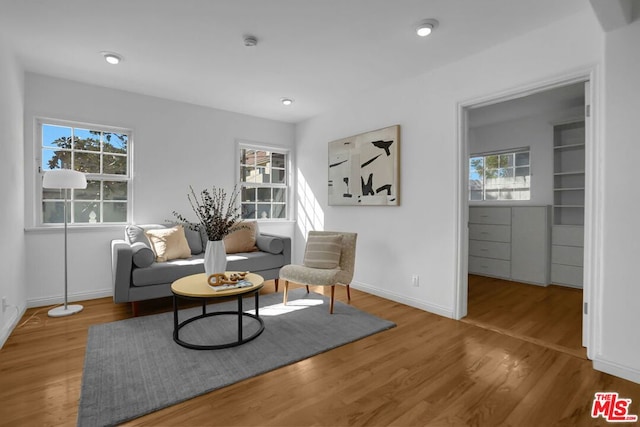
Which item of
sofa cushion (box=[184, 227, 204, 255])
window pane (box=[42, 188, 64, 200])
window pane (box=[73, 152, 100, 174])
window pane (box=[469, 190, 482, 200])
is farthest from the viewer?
window pane (box=[469, 190, 482, 200])

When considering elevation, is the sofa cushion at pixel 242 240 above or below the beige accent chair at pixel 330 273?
above

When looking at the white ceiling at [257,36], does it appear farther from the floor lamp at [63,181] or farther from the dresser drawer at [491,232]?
the dresser drawer at [491,232]

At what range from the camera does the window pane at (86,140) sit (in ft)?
12.1

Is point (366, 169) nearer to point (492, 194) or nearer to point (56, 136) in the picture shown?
point (492, 194)

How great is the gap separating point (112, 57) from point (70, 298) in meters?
2.68

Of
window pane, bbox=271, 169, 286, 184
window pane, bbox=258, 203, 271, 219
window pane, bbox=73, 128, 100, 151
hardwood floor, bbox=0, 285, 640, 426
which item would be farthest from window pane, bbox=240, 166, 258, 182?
hardwood floor, bbox=0, 285, 640, 426

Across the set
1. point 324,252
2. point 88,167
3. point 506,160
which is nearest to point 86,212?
point 88,167

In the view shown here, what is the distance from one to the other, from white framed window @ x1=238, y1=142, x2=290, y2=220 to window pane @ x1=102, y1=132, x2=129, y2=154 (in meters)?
1.51

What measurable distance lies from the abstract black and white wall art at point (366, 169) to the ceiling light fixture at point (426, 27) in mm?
1158

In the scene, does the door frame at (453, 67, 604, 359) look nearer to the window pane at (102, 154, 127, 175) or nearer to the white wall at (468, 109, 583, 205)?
the white wall at (468, 109, 583, 205)

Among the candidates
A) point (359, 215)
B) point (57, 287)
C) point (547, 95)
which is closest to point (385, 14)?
point (359, 215)

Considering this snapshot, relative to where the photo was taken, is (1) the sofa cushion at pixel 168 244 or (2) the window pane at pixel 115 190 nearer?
(1) the sofa cushion at pixel 168 244

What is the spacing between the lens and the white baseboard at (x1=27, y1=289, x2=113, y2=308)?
3.37 meters

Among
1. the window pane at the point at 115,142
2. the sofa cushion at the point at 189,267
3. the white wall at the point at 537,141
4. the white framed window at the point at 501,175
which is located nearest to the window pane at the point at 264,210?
the sofa cushion at the point at 189,267
